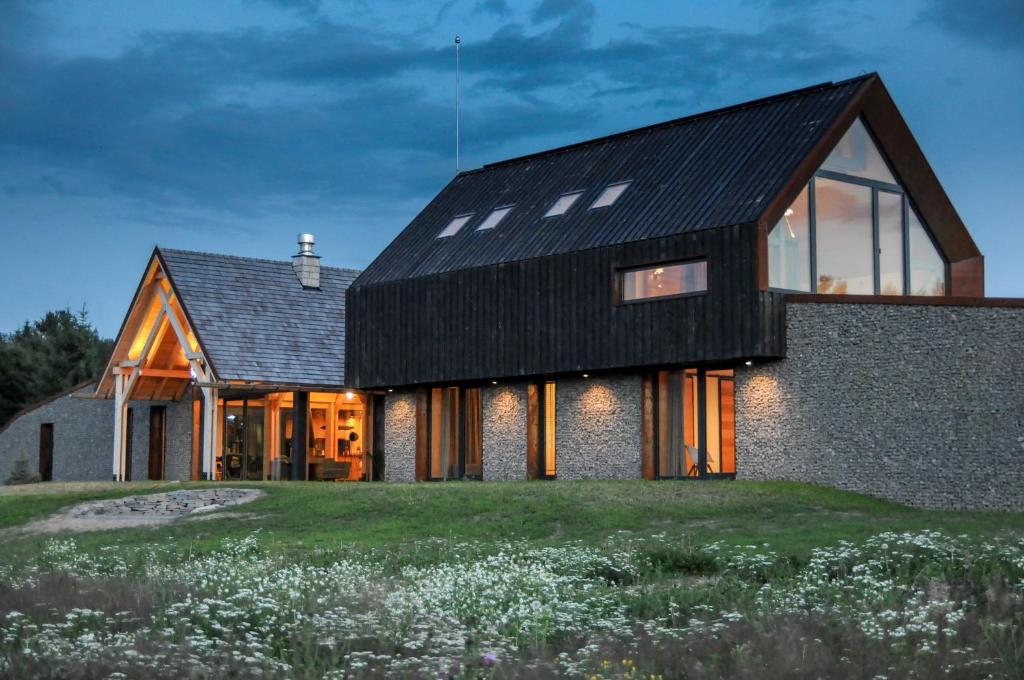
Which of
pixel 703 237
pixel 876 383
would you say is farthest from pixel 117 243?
pixel 876 383

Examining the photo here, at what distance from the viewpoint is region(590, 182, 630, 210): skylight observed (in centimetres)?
2789

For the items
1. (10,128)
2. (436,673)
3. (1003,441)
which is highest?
(10,128)

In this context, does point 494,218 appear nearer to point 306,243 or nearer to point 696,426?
point 696,426

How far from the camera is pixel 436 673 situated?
7629 mm

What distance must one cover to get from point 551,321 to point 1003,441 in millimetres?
9361

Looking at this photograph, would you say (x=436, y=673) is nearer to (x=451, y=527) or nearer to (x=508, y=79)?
(x=451, y=527)

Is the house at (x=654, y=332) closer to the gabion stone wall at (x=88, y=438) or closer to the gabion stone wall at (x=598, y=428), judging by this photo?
the gabion stone wall at (x=598, y=428)

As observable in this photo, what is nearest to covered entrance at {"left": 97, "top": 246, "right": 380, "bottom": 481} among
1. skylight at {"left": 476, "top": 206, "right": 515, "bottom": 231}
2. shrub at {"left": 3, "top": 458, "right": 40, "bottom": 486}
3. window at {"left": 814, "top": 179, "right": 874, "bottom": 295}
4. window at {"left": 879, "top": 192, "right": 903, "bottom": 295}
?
shrub at {"left": 3, "top": 458, "right": 40, "bottom": 486}

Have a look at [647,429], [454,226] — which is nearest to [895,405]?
[647,429]

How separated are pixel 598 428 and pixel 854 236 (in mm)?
6160

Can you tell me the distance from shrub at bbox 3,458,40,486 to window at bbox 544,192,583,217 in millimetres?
18713

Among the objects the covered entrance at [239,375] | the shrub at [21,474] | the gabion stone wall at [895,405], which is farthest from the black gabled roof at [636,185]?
the shrub at [21,474]

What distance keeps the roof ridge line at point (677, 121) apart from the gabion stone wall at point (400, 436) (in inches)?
247

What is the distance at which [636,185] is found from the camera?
27750 mm
